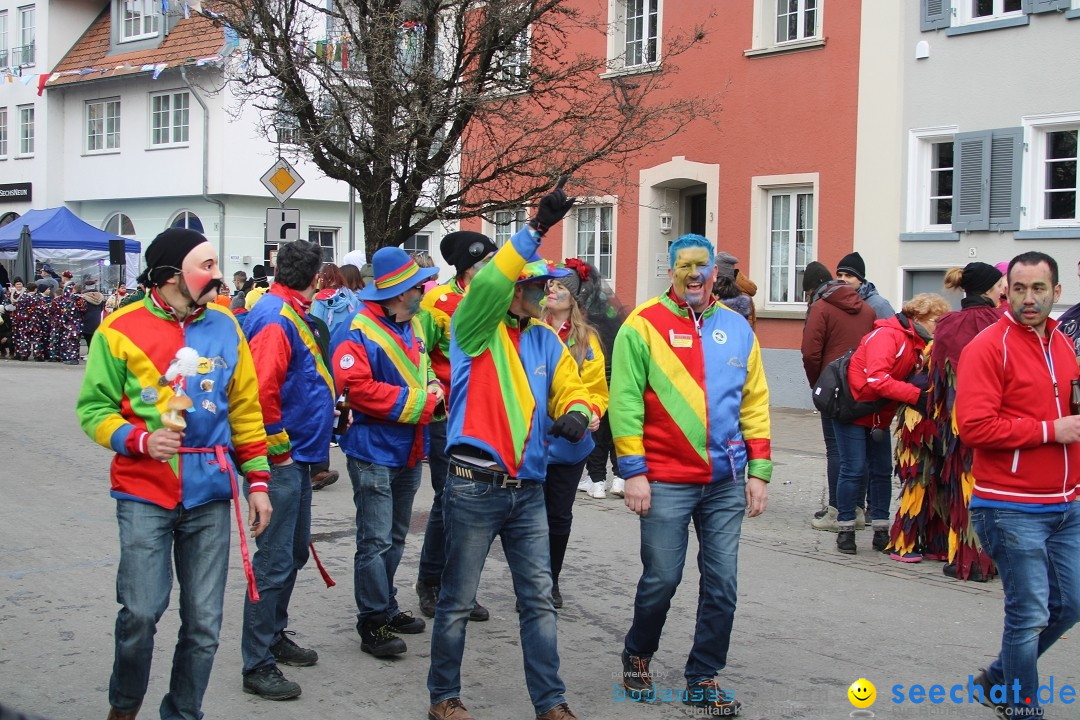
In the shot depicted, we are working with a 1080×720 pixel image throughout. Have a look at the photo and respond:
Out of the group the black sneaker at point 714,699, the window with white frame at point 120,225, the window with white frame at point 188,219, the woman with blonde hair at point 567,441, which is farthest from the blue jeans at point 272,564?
the window with white frame at point 120,225

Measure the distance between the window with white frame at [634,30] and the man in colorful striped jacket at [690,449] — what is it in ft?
45.8

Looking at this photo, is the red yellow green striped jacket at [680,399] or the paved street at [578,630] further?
the paved street at [578,630]

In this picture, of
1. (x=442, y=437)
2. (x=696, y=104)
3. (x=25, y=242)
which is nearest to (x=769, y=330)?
(x=696, y=104)

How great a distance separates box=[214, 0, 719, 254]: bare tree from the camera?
1406 cm

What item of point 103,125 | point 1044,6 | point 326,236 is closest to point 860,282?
point 1044,6

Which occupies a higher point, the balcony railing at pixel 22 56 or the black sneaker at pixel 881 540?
the balcony railing at pixel 22 56

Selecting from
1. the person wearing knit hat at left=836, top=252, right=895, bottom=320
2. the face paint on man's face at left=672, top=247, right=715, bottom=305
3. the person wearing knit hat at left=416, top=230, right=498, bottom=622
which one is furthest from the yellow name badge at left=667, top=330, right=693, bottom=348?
the person wearing knit hat at left=836, top=252, right=895, bottom=320

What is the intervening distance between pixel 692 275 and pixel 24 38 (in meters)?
39.5

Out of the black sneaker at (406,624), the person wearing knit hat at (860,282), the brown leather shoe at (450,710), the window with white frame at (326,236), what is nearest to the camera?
the brown leather shoe at (450,710)

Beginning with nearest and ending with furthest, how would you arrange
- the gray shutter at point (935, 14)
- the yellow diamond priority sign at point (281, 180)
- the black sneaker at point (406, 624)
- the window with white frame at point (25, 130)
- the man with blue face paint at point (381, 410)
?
1. the man with blue face paint at point (381, 410)
2. the black sneaker at point (406, 624)
3. the gray shutter at point (935, 14)
4. the yellow diamond priority sign at point (281, 180)
5. the window with white frame at point (25, 130)

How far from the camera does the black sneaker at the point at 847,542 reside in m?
8.18

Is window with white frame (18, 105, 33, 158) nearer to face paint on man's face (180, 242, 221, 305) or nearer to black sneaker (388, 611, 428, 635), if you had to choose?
black sneaker (388, 611, 428, 635)

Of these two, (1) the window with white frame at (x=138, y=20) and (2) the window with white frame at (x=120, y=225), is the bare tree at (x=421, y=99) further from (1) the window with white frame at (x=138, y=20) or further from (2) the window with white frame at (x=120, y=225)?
(2) the window with white frame at (x=120, y=225)

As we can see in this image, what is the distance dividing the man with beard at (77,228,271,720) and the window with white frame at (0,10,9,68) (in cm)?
3996
